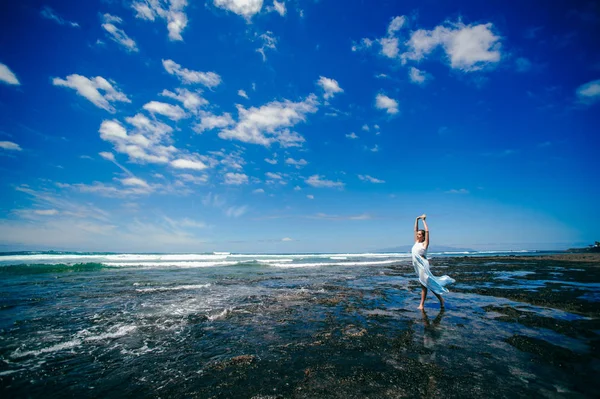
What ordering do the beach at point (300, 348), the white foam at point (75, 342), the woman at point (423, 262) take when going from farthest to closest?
the woman at point (423, 262)
the white foam at point (75, 342)
the beach at point (300, 348)

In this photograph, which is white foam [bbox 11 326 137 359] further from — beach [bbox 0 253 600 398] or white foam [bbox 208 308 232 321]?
white foam [bbox 208 308 232 321]

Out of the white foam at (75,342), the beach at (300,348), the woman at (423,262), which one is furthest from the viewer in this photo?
the woman at (423,262)

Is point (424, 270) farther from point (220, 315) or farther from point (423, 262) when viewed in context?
point (220, 315)

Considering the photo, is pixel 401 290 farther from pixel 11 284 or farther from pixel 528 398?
pixel 11 284

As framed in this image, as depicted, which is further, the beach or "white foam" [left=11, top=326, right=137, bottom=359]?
"white foam" [left=11, top=326, right=137, bottom=359]

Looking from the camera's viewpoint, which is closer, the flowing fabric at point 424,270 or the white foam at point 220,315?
the white foam at point 220,315

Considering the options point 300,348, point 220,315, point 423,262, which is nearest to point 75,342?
point 220,315

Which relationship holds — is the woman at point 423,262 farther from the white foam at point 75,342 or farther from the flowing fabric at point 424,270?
the white foam at point 75,342

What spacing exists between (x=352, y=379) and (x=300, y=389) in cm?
97

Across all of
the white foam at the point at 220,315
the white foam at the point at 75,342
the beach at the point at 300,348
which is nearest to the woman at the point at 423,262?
the beach at the point at 300,348

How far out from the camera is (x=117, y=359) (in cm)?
547

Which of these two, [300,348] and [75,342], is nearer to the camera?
[300,348]

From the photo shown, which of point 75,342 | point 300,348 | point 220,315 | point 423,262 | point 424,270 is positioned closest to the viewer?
point 300,348

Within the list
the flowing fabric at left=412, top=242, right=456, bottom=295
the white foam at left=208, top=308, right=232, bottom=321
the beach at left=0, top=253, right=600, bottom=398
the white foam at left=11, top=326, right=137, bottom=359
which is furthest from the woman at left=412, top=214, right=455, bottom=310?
the white foam at left=11, top=326, right=137, bottom=359
